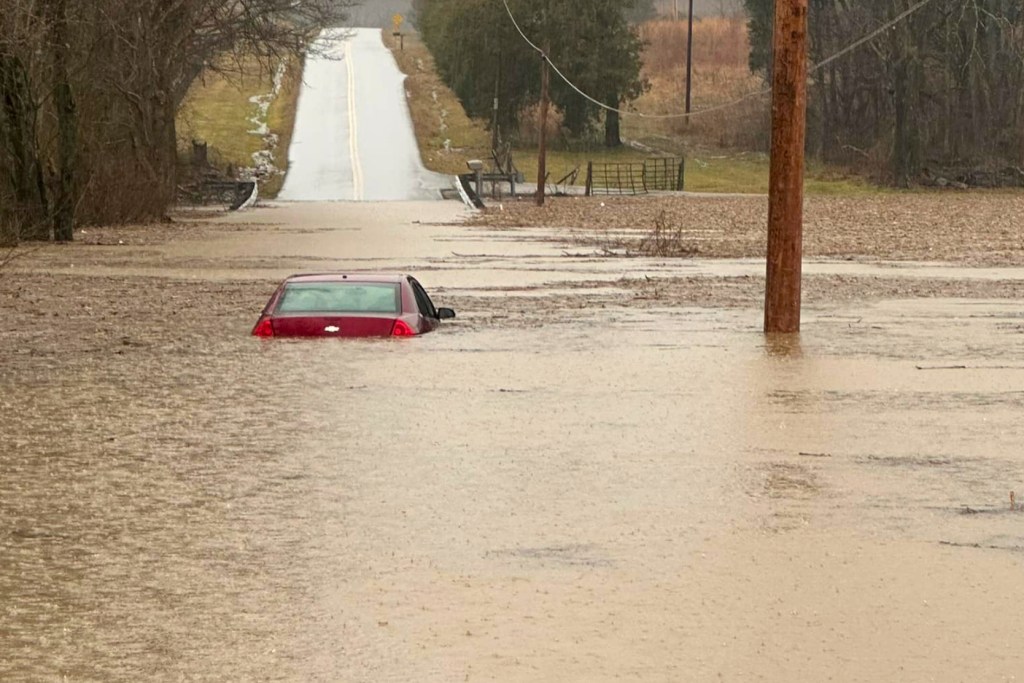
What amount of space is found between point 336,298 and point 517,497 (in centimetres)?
865

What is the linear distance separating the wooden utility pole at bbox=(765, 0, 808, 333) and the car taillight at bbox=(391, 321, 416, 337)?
173 inches

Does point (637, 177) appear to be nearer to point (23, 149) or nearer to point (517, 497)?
point (23, 149)

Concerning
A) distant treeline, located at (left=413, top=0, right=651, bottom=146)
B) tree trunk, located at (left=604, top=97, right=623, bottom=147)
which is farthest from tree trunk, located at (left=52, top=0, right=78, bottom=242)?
tree trunk, located at (left=604, top=97, right=623, bottom=147)

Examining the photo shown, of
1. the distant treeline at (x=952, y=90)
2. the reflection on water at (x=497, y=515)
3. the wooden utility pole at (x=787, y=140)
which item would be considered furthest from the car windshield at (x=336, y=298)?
the distant treeline at (x=952, y=90)

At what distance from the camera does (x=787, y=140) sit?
23.4 metres

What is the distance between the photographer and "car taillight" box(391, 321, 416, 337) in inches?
856

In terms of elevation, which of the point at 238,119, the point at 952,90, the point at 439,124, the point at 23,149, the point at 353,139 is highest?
the point at 952,90

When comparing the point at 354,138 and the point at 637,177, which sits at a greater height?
the point at 354,138

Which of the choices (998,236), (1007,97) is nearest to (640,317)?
(998,236)

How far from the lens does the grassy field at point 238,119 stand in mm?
87062

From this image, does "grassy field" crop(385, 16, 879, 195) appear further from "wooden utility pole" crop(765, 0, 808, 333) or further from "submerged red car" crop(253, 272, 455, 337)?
"submerged red car" crop(253, 272, 455, 337)

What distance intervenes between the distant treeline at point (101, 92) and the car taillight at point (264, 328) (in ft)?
46.2

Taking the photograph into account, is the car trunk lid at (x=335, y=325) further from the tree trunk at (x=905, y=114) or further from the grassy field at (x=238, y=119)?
the tree trunk at (x=905, y=114)

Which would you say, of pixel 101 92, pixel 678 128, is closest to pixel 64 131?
pixel 101 92
